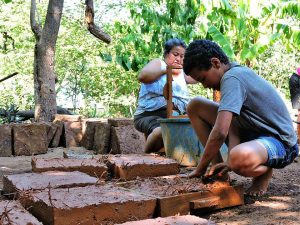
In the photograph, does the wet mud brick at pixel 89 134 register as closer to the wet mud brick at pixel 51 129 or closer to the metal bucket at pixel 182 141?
the wet mud brick at pixel 51 129

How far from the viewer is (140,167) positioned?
10.8 ft

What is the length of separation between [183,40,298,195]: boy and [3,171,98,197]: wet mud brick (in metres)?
0.78

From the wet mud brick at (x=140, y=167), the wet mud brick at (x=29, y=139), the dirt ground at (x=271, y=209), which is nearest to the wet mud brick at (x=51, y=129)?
the wet mud brick at (x=29, y=139)

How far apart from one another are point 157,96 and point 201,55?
72.1 inches

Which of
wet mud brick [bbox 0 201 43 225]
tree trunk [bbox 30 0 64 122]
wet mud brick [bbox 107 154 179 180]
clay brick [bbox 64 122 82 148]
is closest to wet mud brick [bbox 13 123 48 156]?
clay brick [bbox 64 122 82 148]

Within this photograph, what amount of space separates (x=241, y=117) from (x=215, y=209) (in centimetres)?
64

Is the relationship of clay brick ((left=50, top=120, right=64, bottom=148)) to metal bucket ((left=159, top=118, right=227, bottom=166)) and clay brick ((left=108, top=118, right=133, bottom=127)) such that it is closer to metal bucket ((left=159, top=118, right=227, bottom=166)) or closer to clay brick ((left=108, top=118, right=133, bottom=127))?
clay brick ((left=108, top=118, right=133, bottom=127))

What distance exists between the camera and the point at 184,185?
271 centimetres

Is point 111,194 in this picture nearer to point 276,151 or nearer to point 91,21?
point 276,151

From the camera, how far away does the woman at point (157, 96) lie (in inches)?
171

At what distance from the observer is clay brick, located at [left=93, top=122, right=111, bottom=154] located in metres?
6.42

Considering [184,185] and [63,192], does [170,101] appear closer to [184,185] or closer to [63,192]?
[184,185]

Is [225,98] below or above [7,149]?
above

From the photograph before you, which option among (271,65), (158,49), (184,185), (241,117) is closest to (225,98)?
(241,117)
